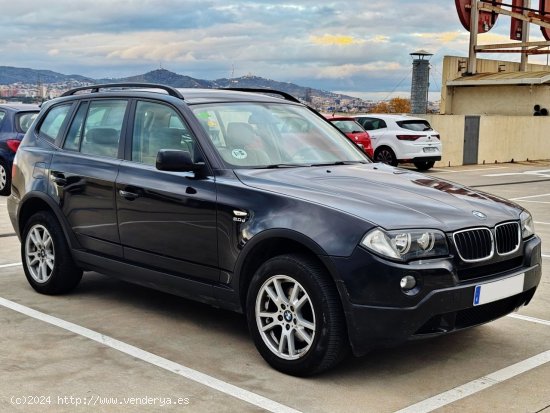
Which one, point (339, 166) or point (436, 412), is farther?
point (339, 166)

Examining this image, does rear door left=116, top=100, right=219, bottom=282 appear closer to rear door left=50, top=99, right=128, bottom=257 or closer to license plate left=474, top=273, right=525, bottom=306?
rear door left=50, top=99, right=128, bottom=257

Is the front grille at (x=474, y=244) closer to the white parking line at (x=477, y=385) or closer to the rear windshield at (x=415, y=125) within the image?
the white parking line at (x=477, y=385)

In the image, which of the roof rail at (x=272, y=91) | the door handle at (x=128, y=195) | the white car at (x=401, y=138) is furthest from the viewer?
the white car at (x=401, y=138)

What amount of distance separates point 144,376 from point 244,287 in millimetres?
810

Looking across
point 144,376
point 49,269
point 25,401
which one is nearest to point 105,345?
point 144,376

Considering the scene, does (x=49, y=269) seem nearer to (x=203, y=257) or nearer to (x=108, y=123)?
(x=108, y=123)

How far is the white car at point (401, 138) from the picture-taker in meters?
21.3

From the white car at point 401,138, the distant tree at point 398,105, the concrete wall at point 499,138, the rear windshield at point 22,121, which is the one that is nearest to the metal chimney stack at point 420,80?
the concrete wall at point 499,138

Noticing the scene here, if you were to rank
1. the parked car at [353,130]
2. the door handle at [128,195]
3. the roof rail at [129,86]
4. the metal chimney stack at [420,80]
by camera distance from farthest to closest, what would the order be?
the metal chimney stack at [420,80]
the parked car at [353,130]
the roof rail at [129,86]
the door handle at [128,195]

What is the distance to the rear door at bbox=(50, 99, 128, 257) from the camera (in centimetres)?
580

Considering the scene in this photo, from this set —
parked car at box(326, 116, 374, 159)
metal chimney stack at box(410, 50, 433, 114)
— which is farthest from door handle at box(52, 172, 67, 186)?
metal chimney stack at box(410, 50, 433, 114)

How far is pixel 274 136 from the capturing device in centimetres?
557

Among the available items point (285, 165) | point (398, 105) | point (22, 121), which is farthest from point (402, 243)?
point (398, 105)

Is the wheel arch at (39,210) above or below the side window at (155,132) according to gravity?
below
